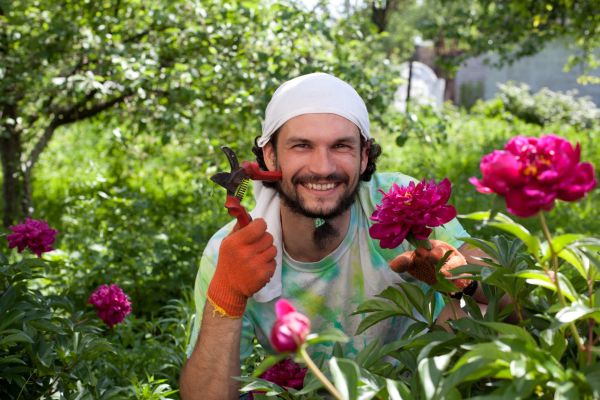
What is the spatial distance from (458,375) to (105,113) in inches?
192

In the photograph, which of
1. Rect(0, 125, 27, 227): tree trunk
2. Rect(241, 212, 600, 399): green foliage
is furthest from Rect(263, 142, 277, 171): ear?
Rect(0, 125, 27, 227): tree trunk

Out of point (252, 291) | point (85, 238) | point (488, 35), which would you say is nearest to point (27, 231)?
point (252, 291)

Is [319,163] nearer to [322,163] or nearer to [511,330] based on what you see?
[322,163]

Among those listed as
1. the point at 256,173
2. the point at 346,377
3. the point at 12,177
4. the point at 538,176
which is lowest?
the point at 12,177

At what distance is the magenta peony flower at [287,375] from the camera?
2.02m

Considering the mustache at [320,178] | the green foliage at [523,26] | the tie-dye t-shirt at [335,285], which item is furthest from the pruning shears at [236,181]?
the green foliage at [523,26]

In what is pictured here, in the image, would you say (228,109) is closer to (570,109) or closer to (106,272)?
(106,272)

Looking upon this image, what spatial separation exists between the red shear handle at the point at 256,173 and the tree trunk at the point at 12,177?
3585 millimetres

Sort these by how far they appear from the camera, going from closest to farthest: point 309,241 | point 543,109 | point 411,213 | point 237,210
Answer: point 411,213
point 237,210
point 309,241
point 543,109

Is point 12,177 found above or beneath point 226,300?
beneath

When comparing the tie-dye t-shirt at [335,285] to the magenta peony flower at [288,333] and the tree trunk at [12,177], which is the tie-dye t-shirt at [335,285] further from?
the tree trunk at [12,177]

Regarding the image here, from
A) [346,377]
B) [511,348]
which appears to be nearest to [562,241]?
[511,348]

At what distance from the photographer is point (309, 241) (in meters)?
2.36

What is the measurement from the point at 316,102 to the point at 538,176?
1.17 meters
